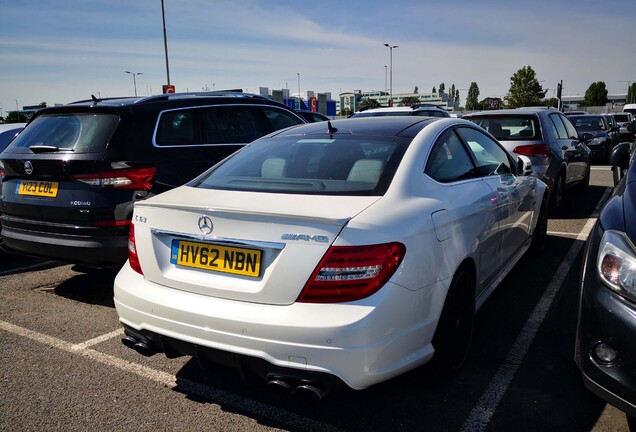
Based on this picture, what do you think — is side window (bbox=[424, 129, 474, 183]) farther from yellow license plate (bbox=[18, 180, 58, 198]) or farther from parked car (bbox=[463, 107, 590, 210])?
parked car (bbox=[463, 107, 590, 210])

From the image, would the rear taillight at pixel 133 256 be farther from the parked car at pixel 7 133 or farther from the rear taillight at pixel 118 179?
the parked car at pixel 7 133

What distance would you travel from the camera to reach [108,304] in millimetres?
4348

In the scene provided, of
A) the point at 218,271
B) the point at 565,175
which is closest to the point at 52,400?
the point at 218,271

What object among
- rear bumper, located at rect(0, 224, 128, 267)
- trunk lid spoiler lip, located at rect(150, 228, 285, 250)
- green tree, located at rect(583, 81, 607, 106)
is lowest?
rear bumper, located at rect(0, 224, 128, 267)

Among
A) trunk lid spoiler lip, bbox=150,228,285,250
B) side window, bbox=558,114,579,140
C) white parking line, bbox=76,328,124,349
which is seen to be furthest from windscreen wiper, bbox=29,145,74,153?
side window, bbox=558,114,579,140

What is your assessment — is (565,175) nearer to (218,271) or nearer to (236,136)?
(236,136)

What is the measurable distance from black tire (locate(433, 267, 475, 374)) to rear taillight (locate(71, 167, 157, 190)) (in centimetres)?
261

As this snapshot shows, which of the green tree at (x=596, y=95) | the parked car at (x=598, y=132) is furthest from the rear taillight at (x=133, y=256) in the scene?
the green tree at (x=596, y=95)

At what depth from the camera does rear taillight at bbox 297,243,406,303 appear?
2.13 m

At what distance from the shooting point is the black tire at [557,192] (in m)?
7.30

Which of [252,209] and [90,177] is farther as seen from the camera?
[90,177]

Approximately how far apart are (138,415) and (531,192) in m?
3.73

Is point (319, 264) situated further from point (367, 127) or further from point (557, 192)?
point (557, 192)

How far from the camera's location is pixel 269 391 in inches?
114
